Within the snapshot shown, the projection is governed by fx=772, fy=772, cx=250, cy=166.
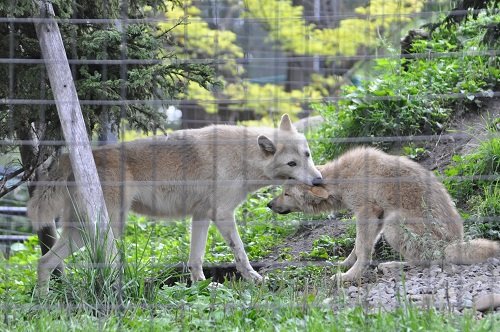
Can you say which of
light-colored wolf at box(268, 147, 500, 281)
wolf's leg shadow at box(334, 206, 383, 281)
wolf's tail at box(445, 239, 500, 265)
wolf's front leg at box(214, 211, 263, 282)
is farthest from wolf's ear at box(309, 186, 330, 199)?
wolf's tail at box(445, 239, 500, 265)

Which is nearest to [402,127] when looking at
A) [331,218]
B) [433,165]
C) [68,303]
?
[433,165]

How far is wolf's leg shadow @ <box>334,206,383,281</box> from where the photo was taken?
648 centimetres

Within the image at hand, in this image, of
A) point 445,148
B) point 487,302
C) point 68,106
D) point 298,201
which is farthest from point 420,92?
point 68,106

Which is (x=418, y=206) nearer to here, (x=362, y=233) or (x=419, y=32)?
(x=362, y=233)

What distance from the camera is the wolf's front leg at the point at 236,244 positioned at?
6.83 meters

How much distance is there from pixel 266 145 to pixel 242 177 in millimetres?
380

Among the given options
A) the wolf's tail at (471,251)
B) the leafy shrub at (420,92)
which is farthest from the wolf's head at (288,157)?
the wolf's tail at (471,251)

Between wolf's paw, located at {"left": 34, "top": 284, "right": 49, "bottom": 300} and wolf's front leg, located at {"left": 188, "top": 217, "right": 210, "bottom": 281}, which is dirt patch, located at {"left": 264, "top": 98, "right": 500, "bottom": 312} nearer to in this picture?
wolf's front leg, located at {"left": 188, "top": 217, "right": 210, "bottom": 281}

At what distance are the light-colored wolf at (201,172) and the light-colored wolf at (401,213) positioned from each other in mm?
469

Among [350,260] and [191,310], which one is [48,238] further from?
[350,260]

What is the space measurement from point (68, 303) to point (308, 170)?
112 inches

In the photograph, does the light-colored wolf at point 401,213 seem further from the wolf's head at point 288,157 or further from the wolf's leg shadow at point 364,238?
the wolf's head at point 288,157

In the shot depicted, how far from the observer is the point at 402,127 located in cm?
845

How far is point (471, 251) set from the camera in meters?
6.21
